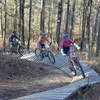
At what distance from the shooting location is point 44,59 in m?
19.1

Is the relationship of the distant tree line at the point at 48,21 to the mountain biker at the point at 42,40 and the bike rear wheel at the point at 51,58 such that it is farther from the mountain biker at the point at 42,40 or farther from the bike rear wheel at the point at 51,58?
the mountain biker at the point at 42,40

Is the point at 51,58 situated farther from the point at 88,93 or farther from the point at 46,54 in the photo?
the point at 88,93

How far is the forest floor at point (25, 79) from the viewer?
34.9 ft

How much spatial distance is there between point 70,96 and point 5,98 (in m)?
1.96

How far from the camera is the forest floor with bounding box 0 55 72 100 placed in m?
10.6

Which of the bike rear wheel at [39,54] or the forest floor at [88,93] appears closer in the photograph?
the forest floor at [88,93]

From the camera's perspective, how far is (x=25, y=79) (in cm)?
1280

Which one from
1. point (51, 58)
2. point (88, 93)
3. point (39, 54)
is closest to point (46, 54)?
point (51, 58)

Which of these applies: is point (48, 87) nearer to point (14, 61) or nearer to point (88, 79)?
point (88, 79)

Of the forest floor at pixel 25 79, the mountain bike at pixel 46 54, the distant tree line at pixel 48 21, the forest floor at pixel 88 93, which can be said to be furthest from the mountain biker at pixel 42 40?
the forest floor at pixel 88 93

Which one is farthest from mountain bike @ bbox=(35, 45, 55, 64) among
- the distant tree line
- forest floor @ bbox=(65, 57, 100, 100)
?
forest floor @ bbox=(65, 57, 100, 100)

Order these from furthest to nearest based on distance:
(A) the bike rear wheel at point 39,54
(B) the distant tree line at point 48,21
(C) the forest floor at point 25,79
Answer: (B) the distant tree line at point 48,21
(A) the bike rear wheel at point 39,54
(C) the forest floor at point 25,79

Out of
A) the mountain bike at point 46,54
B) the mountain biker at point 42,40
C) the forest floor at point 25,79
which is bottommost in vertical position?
the mountain bike at point 46,54

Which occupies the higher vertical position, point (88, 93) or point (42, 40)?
point (88, 93)
